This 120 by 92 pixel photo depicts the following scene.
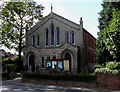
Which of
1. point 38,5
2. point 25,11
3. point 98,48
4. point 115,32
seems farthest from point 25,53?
point 115,32

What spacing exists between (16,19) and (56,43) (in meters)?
10.9

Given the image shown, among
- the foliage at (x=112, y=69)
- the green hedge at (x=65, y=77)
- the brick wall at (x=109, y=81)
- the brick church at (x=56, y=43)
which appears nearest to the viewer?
the brick wall at (x=109, y=81)

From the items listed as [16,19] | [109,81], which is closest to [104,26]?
[109,81]

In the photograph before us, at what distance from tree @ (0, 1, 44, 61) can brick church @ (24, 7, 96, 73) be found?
2516 mm

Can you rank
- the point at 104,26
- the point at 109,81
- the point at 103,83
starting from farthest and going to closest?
the point at 104,26 < the point at 103,83 < the point at 109,81

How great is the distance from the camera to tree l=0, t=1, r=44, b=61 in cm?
2797

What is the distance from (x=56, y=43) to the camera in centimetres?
2694

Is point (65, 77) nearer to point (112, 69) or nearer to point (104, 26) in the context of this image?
point (112, 69)

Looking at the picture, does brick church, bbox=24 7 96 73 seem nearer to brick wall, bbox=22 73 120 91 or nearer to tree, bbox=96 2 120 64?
tree, bbox=96 2 120 64

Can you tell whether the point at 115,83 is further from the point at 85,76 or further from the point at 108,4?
the point at 108,4

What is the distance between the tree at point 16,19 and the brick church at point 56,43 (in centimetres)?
252

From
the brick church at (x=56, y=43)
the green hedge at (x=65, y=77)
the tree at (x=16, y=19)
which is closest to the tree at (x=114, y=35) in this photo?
the green hedge at (x=65, y=77)

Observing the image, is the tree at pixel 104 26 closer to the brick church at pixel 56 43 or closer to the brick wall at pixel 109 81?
the brick church at pixel 56 43

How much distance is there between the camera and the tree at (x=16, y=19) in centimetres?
2797
